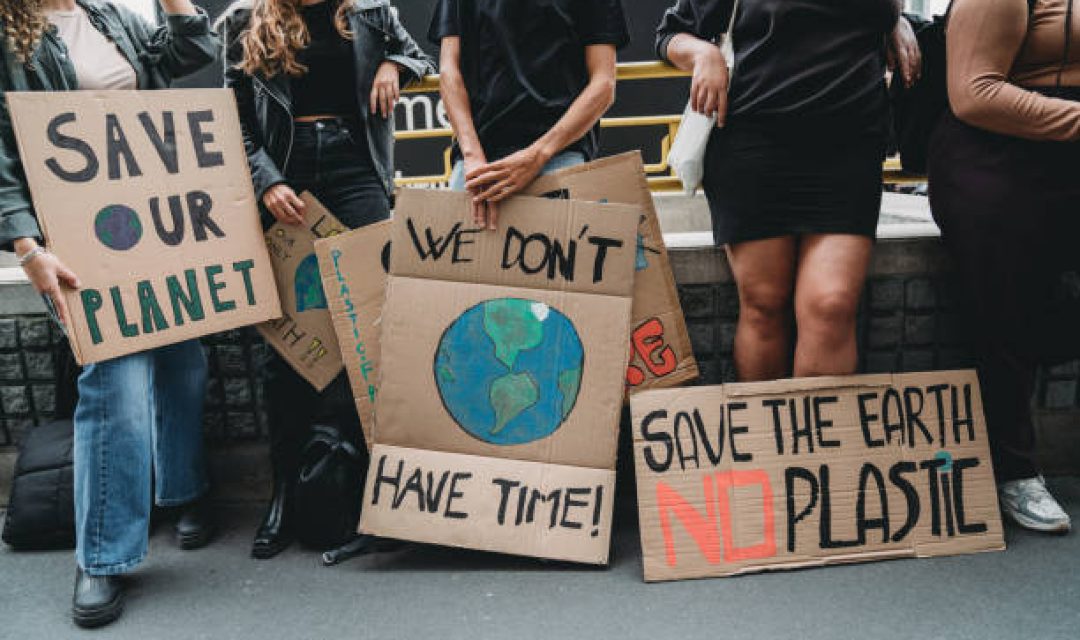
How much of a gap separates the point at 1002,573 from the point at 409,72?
2.38m

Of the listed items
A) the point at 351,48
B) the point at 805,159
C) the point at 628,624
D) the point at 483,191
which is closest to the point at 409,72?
the point at 351,48

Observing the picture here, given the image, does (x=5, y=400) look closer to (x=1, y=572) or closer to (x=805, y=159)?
(x=1, y=572)

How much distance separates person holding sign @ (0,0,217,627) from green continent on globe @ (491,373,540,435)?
1.02 meters

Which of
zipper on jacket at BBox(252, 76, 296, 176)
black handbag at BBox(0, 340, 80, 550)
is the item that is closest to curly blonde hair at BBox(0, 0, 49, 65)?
zipper on jacket at BBox(252, 76, 296, 176)

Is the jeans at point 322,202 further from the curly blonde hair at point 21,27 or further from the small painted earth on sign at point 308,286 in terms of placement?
the curly blonde hair at point 21,27

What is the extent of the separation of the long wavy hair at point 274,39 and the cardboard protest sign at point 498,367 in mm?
564

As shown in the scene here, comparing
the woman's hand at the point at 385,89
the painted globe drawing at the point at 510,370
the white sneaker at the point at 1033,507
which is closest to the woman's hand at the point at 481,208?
the painted globe drawing at the point at 510,370

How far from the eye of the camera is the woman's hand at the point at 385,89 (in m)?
2.47

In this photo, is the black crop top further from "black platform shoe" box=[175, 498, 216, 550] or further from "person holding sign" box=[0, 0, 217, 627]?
"black platform shoe" box=[175, 498, 216, 550]

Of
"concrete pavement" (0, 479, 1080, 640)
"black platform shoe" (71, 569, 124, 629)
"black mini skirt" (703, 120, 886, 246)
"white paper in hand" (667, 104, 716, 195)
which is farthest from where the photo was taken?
"white paper in hand" (667, 104, 716, 195)

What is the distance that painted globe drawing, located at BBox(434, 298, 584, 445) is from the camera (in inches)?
91.0

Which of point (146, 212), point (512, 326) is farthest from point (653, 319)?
point (146, 212)

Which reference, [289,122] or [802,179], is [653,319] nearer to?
[802,179]

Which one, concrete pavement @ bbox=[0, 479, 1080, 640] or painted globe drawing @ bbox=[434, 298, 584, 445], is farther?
painted globe drawing @ bbox=[434, 298, 584, 445]
